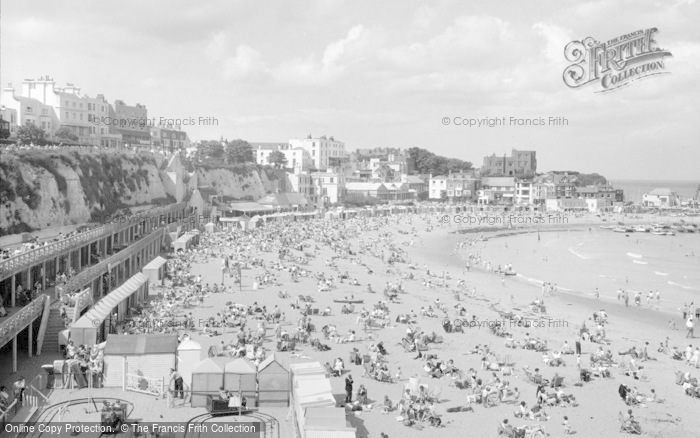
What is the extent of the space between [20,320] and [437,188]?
9076cm

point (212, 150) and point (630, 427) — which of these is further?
point (212, 150)

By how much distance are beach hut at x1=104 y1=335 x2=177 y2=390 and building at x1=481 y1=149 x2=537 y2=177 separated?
399ft

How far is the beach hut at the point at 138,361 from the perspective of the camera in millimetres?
13492

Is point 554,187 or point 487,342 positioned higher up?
point 554,187

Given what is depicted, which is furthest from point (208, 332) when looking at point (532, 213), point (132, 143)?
point (532, 213)

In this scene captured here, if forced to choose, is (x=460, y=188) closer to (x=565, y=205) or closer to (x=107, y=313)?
(x=565, y=205)

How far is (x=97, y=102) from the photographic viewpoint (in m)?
69.2

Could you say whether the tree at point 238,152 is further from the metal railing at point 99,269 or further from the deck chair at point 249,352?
the deck chair at point 249,352

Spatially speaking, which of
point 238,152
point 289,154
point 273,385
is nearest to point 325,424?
point 273,385

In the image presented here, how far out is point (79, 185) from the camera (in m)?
36.9

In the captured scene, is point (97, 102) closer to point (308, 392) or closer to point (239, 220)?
point (239, 220)

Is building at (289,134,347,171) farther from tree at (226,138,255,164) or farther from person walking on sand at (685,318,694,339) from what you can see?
person walking on sand at (685,318,694,339)

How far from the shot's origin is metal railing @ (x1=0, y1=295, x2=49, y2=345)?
13.8 meters

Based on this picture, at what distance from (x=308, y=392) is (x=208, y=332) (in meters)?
7.90
